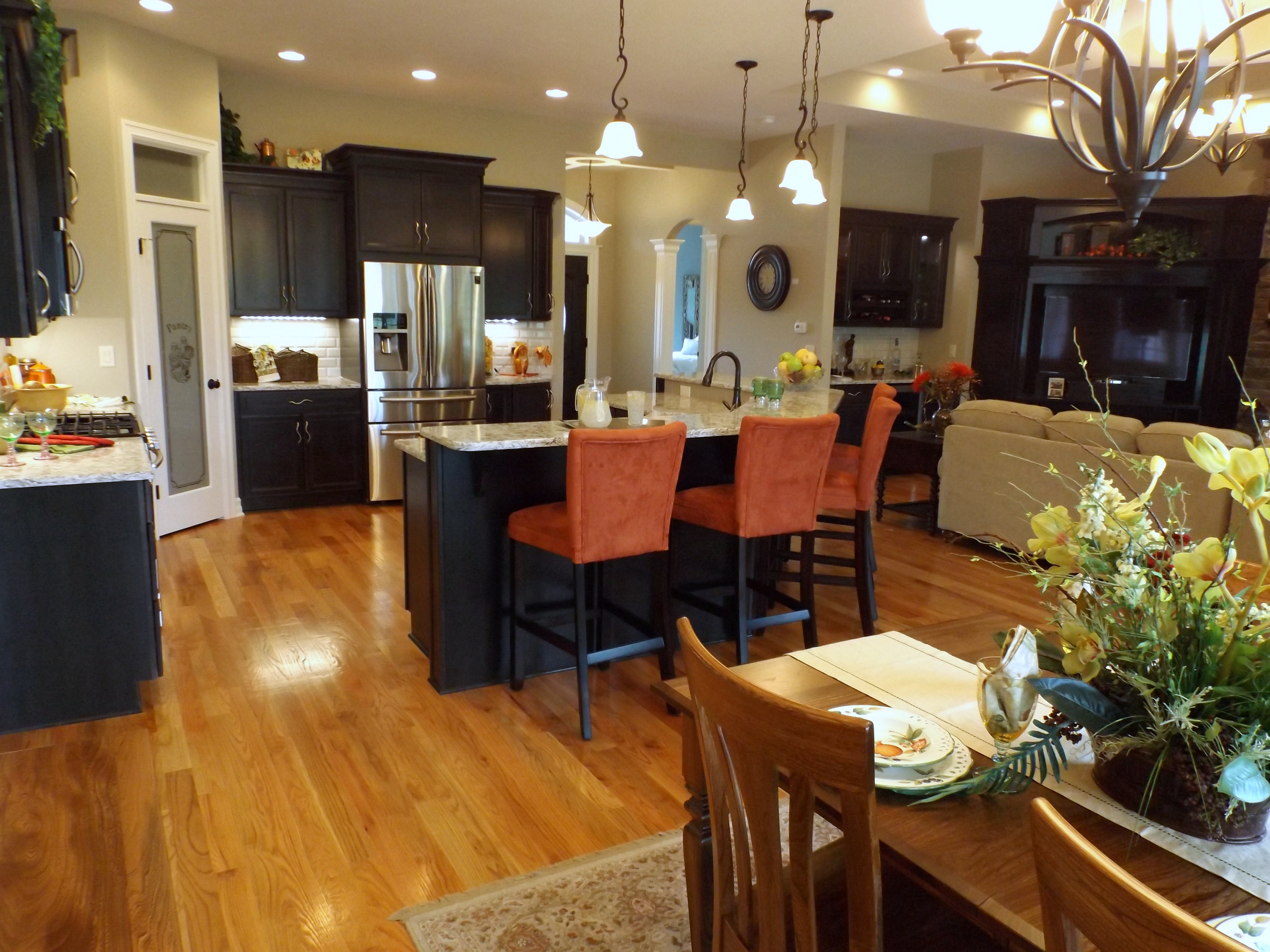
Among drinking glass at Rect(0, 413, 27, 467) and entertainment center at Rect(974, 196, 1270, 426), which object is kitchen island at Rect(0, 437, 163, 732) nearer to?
drinking glass at Rect(0, 413, 27, 467)

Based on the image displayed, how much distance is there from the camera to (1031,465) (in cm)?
524

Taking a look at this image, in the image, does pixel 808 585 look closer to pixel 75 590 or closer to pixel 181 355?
pixel 75 590

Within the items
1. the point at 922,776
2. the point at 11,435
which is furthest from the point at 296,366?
the point at 922,776

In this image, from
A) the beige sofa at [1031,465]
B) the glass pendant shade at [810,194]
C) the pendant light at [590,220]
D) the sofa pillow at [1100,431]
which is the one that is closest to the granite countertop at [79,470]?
the glass pendant shade at [810,194]

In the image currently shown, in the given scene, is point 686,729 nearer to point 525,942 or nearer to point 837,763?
point 837,763

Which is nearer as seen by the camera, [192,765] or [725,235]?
[192,765]

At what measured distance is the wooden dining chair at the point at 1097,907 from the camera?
714mm

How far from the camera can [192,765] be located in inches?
117

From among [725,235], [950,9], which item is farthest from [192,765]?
[725,235]

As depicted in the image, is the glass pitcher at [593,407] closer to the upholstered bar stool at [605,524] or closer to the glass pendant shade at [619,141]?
the upholstered bar stool at [605,524]

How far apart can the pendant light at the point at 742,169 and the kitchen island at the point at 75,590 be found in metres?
3.13

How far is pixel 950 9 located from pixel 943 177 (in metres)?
7.47

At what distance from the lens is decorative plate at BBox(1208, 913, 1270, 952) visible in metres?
1.04

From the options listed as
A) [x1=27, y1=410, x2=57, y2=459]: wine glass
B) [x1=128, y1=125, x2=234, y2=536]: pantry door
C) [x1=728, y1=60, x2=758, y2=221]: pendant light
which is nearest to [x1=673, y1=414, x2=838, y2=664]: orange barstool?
[x1=728, y1=60, x2=758, y2=221]: pendant light
